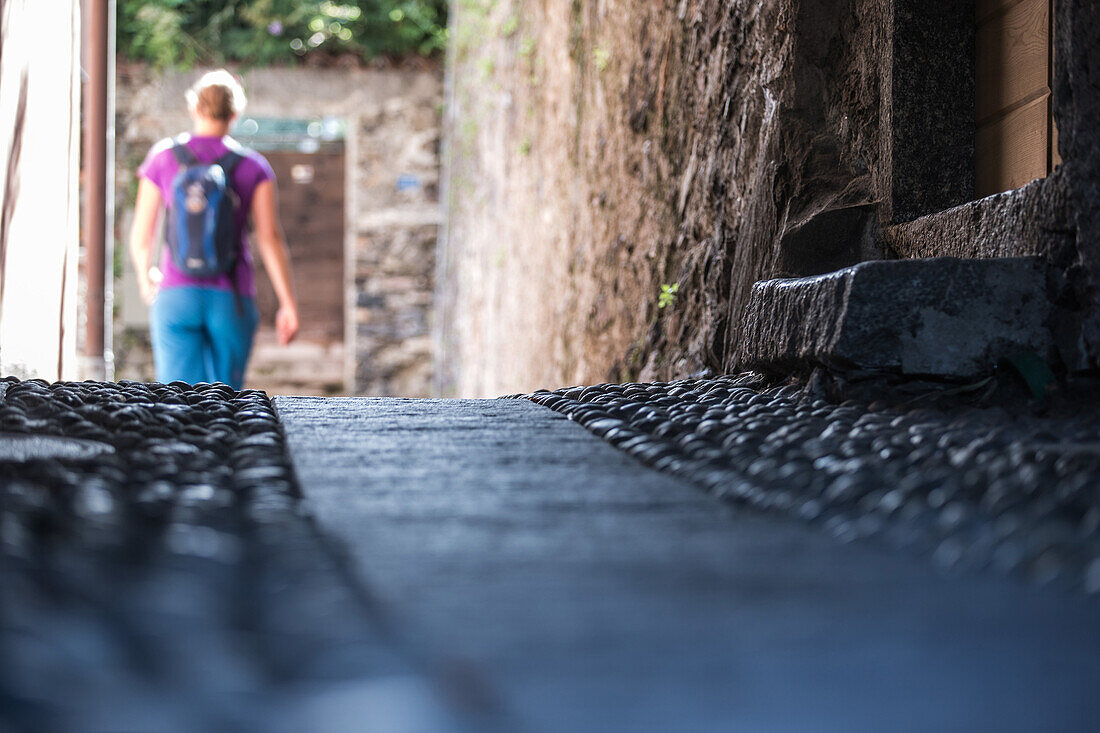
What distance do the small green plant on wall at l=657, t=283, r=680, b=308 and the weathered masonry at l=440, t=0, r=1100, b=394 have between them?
2cm

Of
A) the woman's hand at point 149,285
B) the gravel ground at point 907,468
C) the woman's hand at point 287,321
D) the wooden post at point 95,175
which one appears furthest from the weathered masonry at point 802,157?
the wooden post at point 95,175

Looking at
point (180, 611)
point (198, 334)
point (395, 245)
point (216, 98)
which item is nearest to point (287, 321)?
point (198, 334)

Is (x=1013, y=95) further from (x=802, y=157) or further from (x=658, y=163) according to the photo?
(x=658, y=163)

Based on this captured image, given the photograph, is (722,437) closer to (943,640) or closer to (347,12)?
(943,640)

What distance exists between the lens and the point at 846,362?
5.55ft

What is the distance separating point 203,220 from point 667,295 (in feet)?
5.17

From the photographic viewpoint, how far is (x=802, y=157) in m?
2.25

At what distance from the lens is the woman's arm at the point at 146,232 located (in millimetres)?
3699

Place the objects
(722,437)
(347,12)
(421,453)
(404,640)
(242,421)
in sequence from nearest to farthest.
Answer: (404,640) < (421,453) < (722,437) < (242,421) < (347,12)

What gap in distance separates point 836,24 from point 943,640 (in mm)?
1850

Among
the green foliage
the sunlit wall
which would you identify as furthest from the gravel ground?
the green foliage

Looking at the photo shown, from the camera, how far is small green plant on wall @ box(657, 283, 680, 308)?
2.81m

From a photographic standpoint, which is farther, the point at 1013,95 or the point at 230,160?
the point at 230,160

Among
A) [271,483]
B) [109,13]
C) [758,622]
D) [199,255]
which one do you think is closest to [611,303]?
[199,255]
